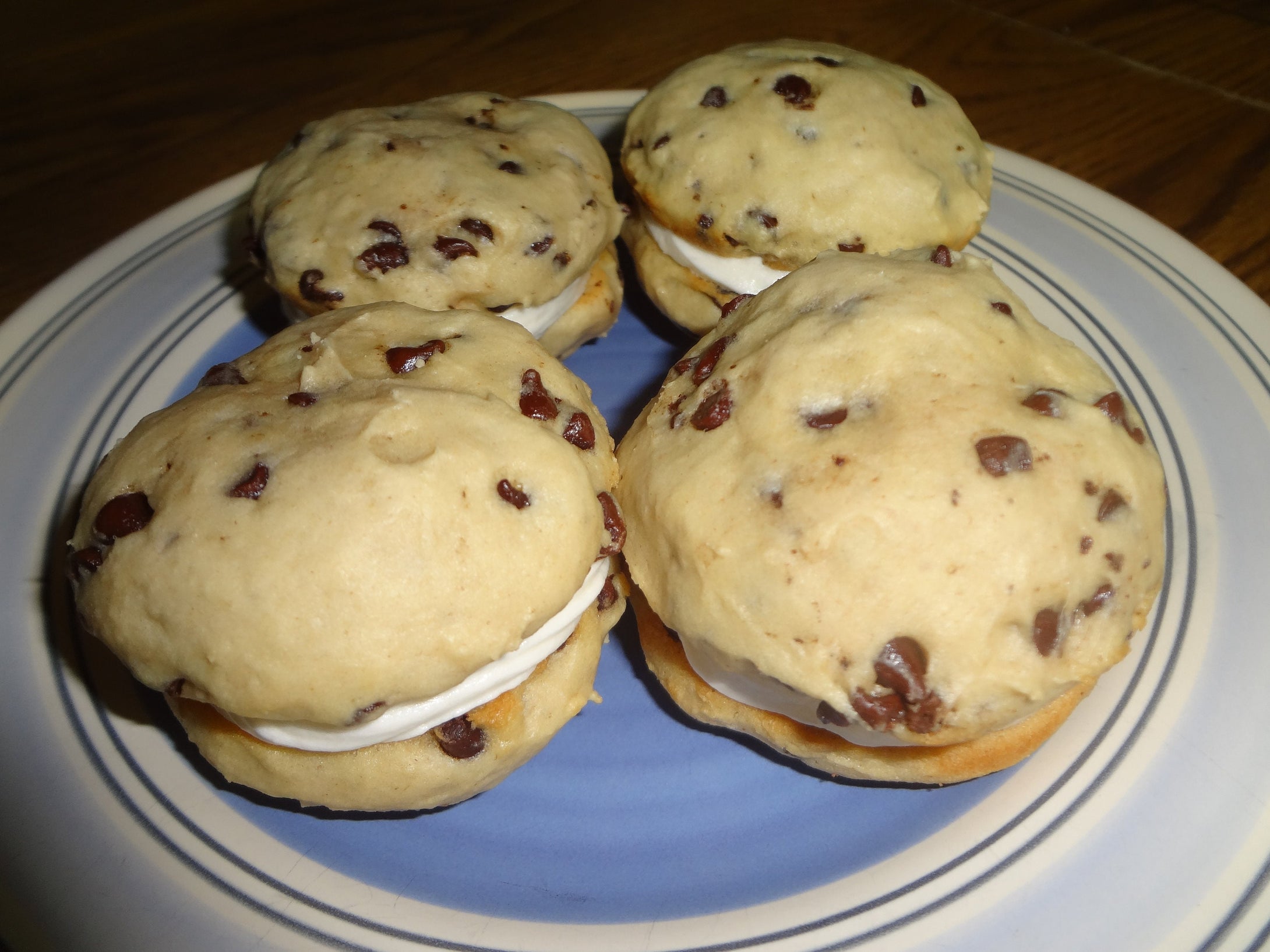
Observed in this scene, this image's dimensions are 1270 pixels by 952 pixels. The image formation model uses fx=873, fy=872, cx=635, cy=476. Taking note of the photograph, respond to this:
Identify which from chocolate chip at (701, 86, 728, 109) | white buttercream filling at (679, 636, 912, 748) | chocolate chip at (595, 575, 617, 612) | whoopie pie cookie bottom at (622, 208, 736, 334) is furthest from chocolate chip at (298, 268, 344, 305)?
white buttercream filling at (679, 636, 912, 748)

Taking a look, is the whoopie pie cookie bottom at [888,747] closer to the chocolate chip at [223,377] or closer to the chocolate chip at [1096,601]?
the chocolate chip at [1096,601]

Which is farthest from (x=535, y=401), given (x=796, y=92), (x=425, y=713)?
(x=796, y=92)

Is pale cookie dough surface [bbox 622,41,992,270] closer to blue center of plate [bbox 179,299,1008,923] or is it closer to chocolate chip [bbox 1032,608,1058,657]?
chocolate chip [bbox 1032,608,1058,657]

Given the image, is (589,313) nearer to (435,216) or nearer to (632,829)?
(435,216)

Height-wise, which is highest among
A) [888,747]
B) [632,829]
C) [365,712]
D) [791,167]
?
[791,167]

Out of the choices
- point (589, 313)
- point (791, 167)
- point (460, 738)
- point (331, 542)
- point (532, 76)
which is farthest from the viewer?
point (532, 76)

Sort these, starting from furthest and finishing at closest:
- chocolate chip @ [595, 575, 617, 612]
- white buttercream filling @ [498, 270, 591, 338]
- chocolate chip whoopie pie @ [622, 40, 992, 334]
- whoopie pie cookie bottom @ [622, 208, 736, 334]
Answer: whoopie pie cookie bottom @ [622, 208, 736, 334] < white buttercream filling @ [498, 270, 591, 338] < chocolate chip whoopie pie @ [622, 40, 992, 334] < chocolate chip @ [595, 575, 617, 612]
